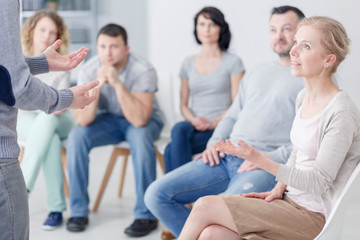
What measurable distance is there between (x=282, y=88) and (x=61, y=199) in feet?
4.53

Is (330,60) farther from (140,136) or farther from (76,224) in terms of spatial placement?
(76,224)

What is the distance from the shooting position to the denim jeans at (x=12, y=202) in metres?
1.32

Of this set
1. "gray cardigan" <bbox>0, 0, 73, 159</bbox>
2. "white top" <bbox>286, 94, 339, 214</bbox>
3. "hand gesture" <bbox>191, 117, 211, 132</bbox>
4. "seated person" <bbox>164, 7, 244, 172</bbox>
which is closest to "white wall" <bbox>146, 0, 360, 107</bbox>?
"seated person" <bbox>164, 7, 244, 172</bbox>

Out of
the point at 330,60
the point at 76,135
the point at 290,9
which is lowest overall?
the point at 76,135

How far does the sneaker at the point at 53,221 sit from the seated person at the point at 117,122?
0.31ft

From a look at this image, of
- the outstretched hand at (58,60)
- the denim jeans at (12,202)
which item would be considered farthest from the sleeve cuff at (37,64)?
the denim jeans at (12,202)

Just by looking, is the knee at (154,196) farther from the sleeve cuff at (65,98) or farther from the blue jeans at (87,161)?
the sleeve cuff at (65,98)

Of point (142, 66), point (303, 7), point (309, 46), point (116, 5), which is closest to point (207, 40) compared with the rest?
point (142, 66)

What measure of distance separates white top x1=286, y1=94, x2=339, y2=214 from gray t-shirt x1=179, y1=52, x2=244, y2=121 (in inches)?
46.4

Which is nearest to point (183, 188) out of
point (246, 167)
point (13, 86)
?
point (246, 167)

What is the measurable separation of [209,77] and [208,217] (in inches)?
53.5

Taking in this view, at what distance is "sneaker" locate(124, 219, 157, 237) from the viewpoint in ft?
8.91

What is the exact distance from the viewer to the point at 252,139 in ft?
7.24

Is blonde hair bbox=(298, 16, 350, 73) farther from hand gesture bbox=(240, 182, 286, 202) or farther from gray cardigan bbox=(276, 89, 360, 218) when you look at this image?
hand gesture bbox=(240, 182, 286, 202)
